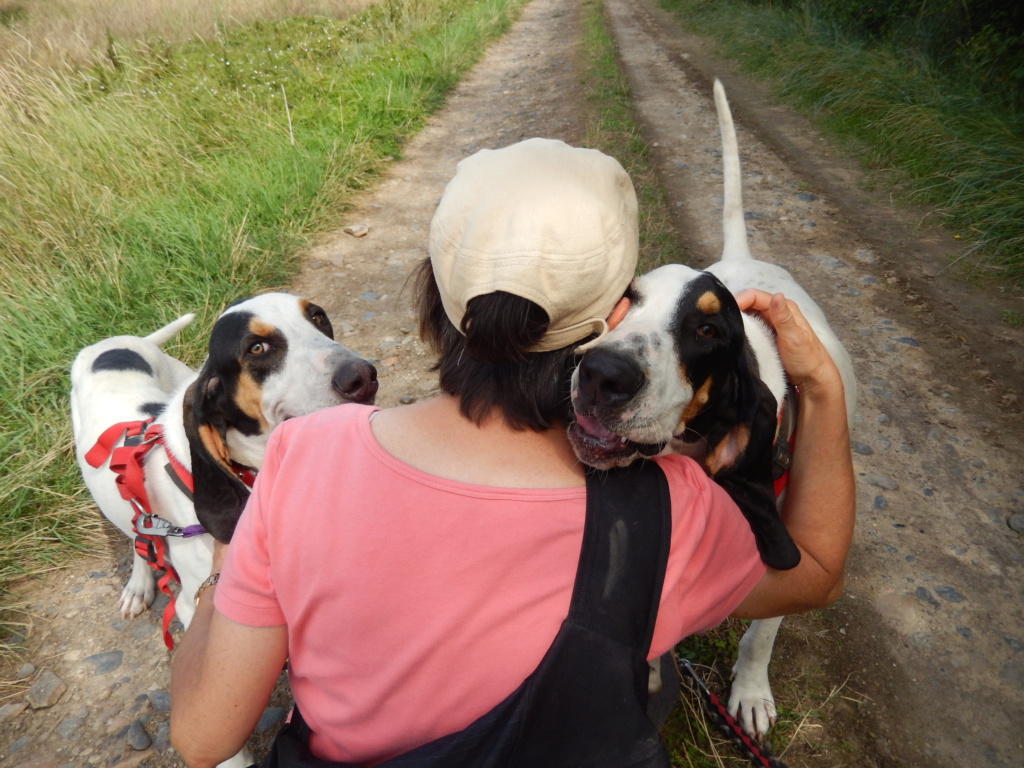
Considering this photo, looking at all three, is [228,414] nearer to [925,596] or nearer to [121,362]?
[121,362]

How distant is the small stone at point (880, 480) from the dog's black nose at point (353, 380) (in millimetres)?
2229

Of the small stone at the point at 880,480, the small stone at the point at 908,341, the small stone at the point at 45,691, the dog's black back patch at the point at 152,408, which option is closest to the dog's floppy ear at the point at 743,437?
the small stone at the point at 880,480

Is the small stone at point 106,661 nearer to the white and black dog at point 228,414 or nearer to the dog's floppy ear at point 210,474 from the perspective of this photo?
the white and black dog at point 228,414

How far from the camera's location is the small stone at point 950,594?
2414 mm

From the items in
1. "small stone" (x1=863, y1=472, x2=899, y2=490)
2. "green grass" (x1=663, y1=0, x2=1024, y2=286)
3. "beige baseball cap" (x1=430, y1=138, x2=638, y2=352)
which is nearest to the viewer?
"beige baseball cap" (x1=430, y1=138, x2=638, y2=352)

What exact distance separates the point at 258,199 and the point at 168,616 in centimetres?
388

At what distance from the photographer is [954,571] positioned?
8.25ft

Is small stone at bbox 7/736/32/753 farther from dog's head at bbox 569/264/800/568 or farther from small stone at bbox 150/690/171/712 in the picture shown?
dog's head at bbox 569/264/800/568

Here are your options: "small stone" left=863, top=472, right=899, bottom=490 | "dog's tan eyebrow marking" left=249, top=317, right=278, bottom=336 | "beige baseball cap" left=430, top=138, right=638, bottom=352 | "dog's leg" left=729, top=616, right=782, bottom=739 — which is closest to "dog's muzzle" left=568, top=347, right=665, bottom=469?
"beige baseball cap" left=430, top=138, right=638, bottom=352

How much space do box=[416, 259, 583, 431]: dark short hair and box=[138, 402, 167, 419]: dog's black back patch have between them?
1.97 meters

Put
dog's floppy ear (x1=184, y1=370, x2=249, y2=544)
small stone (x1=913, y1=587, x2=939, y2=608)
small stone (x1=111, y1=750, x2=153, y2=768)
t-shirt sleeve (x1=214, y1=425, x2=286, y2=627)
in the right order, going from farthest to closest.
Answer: small stone (x1=913, y1=587, x2=939, y2=608) < small stone (x1=111, y1=750, x2=153, y2=768) < dog's floppy ear (x1=184, y1=370, x2=249, y2=544) < t-shirt sleeve (x1=214, y1=425, x2=286, y2=627)

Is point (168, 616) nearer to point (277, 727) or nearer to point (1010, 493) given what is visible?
point (277, 727)

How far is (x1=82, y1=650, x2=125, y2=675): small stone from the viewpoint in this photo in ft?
7.95

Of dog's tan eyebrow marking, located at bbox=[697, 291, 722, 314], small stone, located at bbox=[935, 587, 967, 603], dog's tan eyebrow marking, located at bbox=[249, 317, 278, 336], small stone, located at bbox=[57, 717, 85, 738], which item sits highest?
dog's tan eyebrow marking, located at bbox=[697, 291, 722, 314]
